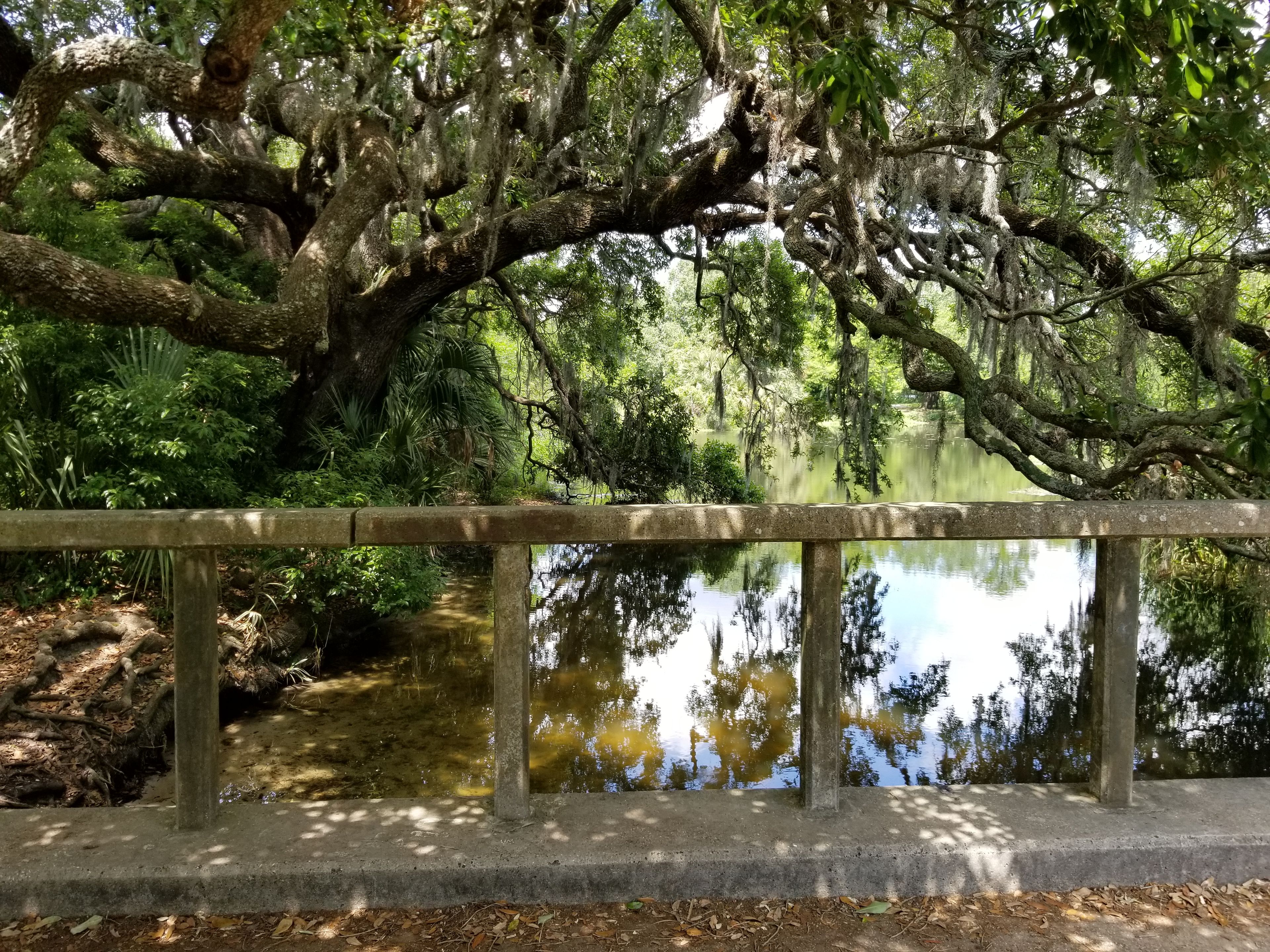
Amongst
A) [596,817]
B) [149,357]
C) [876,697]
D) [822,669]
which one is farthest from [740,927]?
[149,357]

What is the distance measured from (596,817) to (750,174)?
5819 mm

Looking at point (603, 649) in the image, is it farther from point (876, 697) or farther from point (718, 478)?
point (718, 478)

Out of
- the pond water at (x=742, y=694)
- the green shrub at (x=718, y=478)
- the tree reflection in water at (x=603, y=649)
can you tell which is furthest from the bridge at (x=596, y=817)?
the green shrub at (x=718, y=478)

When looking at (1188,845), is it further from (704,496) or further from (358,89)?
(704,496)

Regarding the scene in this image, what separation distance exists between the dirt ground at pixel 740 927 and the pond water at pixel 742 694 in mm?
2562

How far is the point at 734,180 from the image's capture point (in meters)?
7.35

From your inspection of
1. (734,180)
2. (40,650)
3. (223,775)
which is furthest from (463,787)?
(734,180)

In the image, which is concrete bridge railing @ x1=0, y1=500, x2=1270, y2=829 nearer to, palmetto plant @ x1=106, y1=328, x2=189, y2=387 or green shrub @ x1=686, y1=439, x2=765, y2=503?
palmetto plant @ x1=106, y1=328, x2=189, y2=387

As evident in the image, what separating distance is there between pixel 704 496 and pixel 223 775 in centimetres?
985

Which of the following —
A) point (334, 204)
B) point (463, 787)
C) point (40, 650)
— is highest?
point (334, 204)

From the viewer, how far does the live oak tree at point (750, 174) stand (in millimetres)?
3805

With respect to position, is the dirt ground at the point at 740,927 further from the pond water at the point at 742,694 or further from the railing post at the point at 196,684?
the pond water at the point at 742,694

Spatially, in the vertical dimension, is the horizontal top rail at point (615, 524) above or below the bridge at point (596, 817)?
above

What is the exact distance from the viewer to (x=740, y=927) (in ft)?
8.59
